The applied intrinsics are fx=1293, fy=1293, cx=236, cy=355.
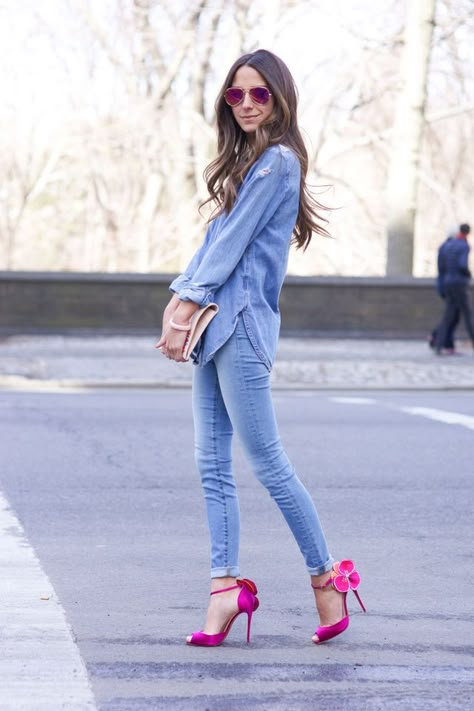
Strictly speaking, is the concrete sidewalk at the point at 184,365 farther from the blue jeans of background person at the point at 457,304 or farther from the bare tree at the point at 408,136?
the bare tree at the point at 408,136

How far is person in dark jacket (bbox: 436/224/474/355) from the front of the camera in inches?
680

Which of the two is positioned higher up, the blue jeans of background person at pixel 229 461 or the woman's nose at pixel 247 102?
the woman's nose at pixel 247 102

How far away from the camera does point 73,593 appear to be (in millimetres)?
4848

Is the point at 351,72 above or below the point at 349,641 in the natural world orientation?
above

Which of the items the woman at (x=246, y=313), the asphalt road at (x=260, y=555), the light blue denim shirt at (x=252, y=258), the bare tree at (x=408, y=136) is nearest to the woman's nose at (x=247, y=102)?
the woman at (x=246, y=313)

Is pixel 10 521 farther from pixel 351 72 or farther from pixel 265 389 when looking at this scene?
pixel 351 72

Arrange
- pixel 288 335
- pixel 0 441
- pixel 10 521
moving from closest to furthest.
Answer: pixel 10 521
pixel 0 441
pixel 288 335

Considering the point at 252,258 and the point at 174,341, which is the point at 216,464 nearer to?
the point at 174,341

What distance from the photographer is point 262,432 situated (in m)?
4.10

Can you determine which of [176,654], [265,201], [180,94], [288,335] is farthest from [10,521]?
[180,94]

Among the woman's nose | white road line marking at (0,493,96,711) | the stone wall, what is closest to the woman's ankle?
white road line marking at (0,493,96,711)

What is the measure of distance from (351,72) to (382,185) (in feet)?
19.5

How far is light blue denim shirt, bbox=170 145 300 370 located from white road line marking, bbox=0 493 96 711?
1.01 meters

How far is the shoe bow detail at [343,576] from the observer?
4.23m
